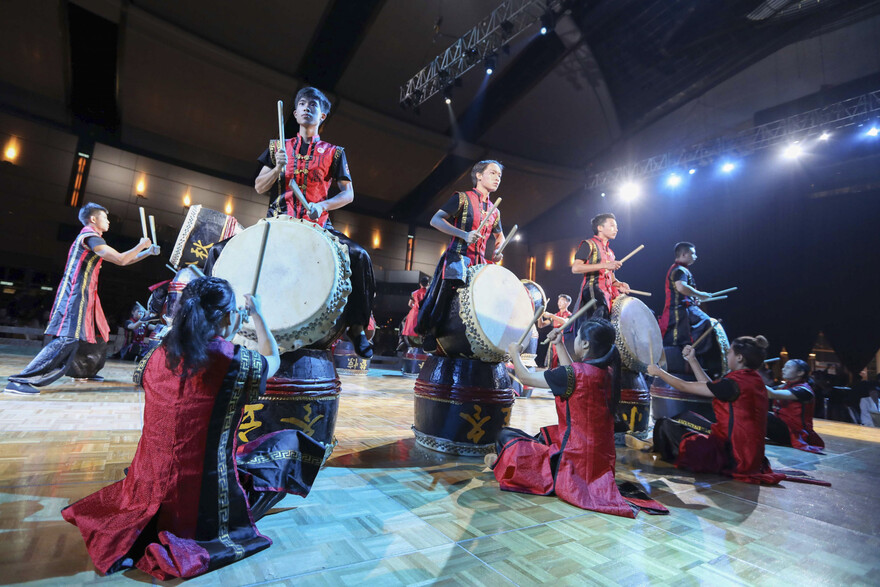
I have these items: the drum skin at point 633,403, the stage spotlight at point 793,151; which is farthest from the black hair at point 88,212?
the stage spotlight at point 793,151

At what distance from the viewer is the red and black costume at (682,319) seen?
3947 millimetres

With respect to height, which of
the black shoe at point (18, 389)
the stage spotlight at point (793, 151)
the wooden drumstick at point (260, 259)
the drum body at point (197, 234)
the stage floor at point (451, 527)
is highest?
the stage spotlight at point (793, 151)

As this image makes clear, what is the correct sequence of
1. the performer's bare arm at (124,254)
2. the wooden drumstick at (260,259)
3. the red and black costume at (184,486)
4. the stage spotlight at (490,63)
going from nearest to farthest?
1. the red and black costume at (184,486)
2. the wooden drumstick at (260,259)
3. the performer's bare arm at (124,254)
4. the stage spotlight at (490,63)

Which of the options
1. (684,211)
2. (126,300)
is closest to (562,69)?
(684,211)

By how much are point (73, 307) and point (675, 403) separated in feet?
17.4

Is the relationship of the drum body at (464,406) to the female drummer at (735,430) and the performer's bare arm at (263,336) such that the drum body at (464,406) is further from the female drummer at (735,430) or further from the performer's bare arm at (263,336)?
the performer's bare arm at (263,336)

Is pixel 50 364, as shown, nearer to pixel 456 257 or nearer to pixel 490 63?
pixel 456 257

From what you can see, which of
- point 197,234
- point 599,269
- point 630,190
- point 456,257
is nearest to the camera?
point 456,257

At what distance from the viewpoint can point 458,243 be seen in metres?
2.86

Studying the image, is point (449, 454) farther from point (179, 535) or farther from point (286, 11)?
point (286, 11)

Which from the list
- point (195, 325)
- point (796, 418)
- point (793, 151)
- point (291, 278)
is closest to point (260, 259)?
point (291, 278)

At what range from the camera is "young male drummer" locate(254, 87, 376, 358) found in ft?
7.27

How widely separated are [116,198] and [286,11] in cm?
572

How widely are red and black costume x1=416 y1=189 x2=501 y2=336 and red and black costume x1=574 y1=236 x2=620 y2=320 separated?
116 centimetres
